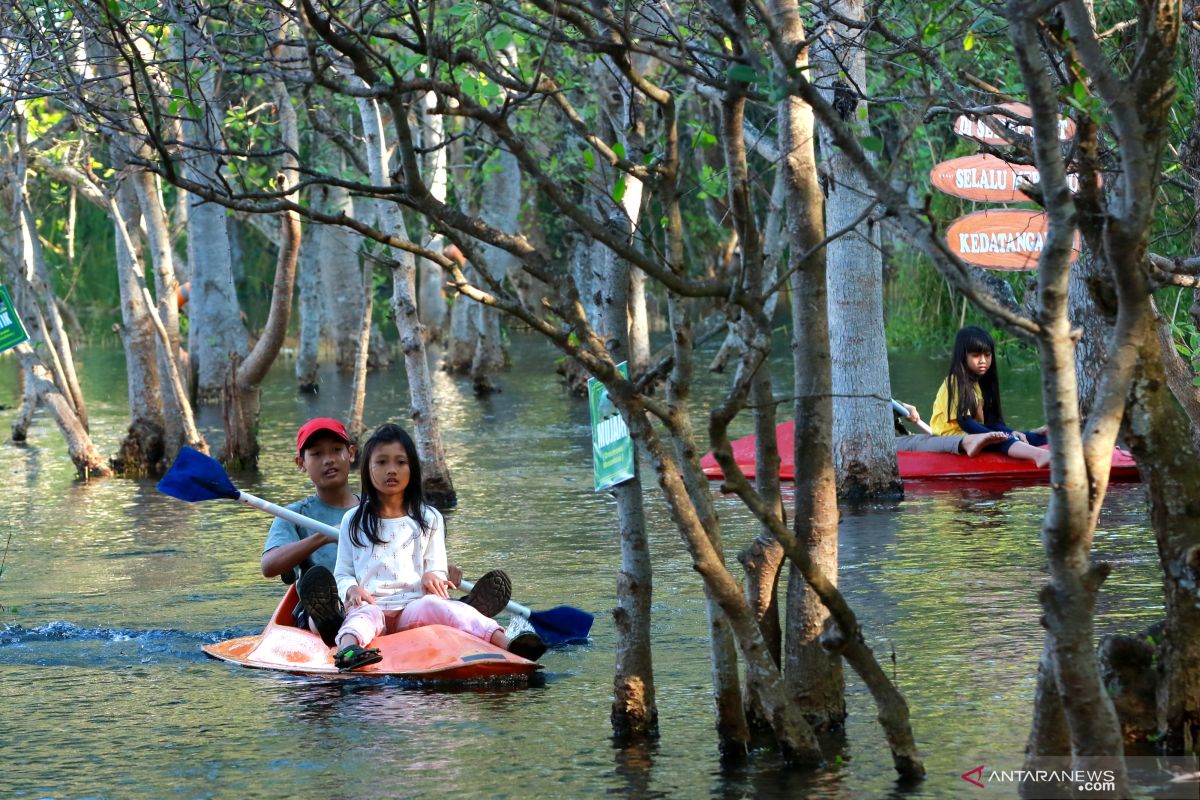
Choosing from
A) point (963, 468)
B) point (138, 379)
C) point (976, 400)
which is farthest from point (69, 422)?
point (976, 400)

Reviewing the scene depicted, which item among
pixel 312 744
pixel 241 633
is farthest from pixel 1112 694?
pixel 241 633

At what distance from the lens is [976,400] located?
14.1 metres

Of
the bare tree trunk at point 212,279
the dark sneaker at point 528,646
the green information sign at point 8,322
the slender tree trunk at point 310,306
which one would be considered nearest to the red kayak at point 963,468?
the green information sign at point 8,322

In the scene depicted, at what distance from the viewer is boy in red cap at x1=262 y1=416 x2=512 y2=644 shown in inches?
325

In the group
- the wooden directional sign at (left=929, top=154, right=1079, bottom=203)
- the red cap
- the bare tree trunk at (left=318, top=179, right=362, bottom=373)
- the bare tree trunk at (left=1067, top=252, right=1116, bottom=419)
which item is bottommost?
the red cap

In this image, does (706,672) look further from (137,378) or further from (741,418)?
(741,418)

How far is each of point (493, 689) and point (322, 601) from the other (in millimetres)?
968

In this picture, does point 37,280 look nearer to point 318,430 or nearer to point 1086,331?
point 318,430

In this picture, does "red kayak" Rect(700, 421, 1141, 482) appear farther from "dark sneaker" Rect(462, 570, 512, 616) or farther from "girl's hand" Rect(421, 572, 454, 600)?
"girl's hand" Rect(421, 572, 454, 600)

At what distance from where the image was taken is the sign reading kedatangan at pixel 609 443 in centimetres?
611

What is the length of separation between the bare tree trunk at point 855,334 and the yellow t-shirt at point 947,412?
47.9 inches

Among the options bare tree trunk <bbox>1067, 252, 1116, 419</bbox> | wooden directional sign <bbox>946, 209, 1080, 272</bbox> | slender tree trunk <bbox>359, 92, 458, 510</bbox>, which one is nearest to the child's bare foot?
bare tree trunk <bbox>1067, 252, 1116, 419</bbox>

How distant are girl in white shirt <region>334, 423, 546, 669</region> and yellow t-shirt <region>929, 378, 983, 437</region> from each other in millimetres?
6872

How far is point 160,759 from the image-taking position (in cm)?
674
